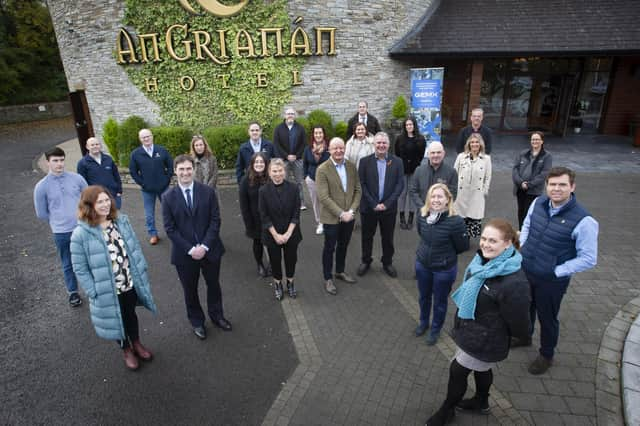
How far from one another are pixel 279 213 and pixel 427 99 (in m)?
7.67

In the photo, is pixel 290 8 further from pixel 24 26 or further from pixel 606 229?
pixel 24 26

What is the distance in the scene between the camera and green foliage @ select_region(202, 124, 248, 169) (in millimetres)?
10266

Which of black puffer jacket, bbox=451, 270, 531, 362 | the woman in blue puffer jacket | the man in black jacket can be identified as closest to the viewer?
black puffer jacket, bbox=451, 270, 531, 362

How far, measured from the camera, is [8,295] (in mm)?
5355

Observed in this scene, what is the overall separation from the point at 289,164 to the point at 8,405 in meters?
5.90

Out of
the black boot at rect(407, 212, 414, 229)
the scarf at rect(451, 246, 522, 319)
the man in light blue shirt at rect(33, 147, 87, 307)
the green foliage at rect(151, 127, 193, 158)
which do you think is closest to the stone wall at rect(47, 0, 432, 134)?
the green foliage at rect(151, 127, 193, 158)

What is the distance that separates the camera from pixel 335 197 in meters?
4.98

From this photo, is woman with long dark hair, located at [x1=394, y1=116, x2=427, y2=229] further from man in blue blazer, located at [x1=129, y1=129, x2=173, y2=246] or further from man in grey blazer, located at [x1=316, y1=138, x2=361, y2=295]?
man in blue blazer, located at [x1=129, y1=129, x2=173, y2=246]

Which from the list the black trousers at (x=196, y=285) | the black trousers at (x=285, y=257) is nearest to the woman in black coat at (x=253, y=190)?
the black trousers at (x=285, y=257)

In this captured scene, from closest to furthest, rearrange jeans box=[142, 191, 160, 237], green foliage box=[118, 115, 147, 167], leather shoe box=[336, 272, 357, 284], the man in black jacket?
1. leather shoe box=[336, 272, 357, 284]
2. jeans box=[142, 191, 160, 237]
3. the man in black jacket
4. green foliage box=[118, 115, 147, 167]

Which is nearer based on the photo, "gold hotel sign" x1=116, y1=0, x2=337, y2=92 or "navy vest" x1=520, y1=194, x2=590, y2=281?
"navy vest" x1=520, y1=194, x2=590, y2=281

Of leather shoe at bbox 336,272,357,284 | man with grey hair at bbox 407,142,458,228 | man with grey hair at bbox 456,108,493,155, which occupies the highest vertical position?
man with grey hair at bbox 456,108,493,155

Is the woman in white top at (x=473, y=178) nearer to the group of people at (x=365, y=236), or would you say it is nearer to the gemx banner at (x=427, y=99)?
the group of people at (x=365, y=236)

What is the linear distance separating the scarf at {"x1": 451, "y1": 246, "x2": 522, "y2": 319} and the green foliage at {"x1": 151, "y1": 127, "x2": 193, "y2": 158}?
31.4 feet
